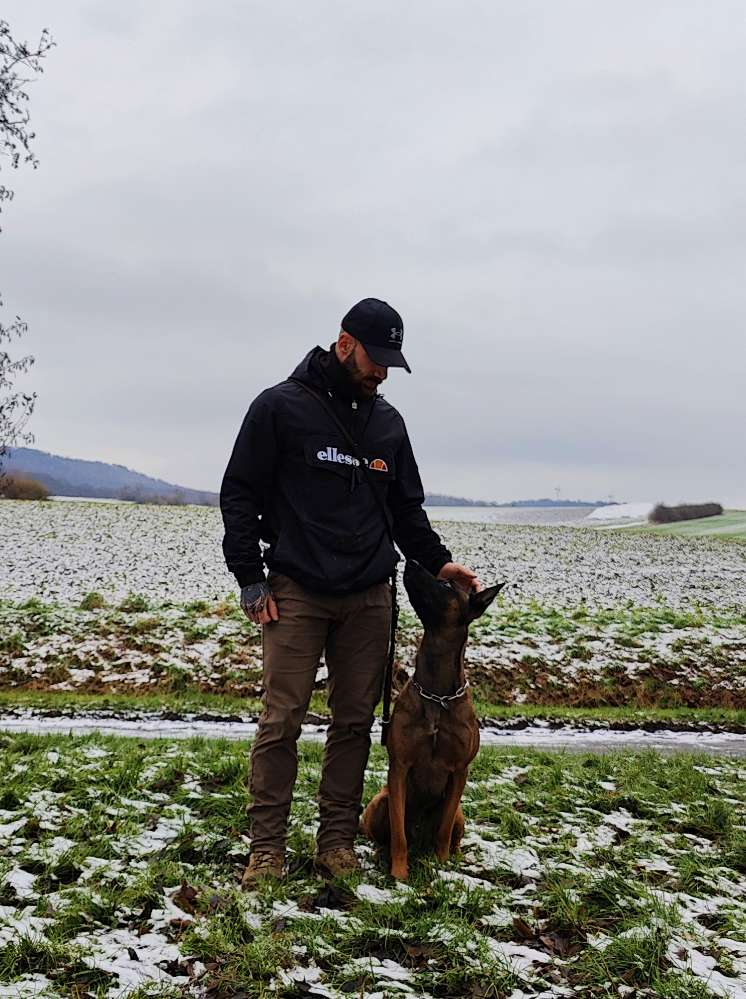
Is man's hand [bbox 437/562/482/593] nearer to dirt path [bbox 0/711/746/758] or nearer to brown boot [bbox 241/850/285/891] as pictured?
brown boot [bbox 241/850/285/891]

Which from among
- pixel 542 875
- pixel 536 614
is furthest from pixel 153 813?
pixel 536 614

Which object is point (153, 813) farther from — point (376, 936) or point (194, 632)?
point (194, 632)

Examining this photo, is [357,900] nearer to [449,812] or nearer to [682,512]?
[449,812]

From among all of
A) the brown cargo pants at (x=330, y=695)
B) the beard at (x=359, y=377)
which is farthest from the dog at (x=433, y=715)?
the beard at (x=359, y=377)

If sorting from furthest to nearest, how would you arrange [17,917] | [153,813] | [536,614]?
[536,614]
[153,813]
[17,917]

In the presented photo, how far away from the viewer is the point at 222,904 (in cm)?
425

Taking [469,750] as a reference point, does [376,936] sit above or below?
below

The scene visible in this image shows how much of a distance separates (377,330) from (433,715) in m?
2.10

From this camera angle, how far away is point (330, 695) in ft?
16.5

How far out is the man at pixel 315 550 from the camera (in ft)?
15.3

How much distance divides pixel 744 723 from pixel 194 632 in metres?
8.52

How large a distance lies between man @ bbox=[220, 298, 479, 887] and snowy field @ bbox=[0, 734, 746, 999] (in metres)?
0.47

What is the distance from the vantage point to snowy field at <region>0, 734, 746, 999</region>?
146 inches

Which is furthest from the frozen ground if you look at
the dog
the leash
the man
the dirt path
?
the dog
